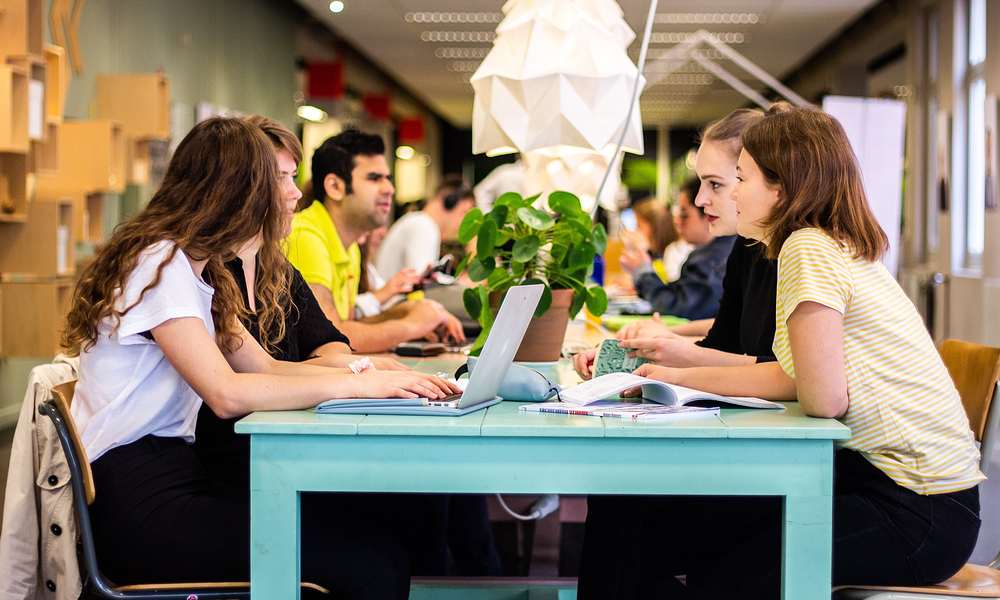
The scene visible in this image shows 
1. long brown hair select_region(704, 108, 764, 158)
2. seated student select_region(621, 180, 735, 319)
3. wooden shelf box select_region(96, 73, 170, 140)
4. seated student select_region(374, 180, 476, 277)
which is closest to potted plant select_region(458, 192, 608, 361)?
long brown hair select_region(704, 108, 764, 158)

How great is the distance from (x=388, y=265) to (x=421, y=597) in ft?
14.3

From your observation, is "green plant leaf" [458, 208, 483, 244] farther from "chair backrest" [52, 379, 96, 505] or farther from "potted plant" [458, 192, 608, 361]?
"chair backrest" [52, 379, 96, 505]

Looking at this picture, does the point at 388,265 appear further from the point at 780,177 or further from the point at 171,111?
the point at 780,177

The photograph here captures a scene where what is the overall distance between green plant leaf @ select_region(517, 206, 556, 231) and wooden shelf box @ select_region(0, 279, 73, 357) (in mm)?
3836

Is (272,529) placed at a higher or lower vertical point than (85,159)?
lower

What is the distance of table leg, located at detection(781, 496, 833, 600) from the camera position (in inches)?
65.1

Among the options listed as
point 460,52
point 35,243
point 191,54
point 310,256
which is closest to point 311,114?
point 460,52

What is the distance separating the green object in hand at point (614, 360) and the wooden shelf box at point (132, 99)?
528 cm

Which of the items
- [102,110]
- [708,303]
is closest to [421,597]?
[708,303]

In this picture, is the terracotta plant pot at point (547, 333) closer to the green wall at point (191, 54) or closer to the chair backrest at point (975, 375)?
the chair backrest at point (975, 375)

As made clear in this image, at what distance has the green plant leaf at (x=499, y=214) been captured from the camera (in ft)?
8.54

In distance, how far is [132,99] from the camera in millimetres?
6918

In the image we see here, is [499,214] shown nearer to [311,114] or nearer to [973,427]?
[973,427]

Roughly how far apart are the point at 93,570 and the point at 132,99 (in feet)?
18.5
